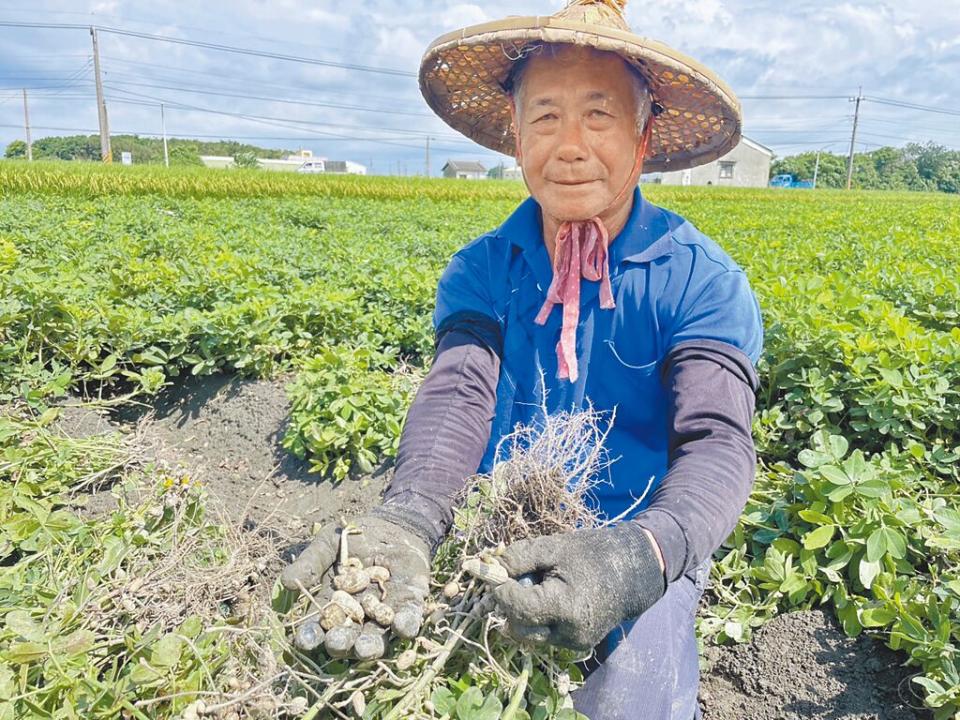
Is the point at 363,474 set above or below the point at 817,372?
below

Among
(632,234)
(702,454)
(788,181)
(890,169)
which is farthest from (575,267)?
(890,169)

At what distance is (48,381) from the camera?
312 centimetres

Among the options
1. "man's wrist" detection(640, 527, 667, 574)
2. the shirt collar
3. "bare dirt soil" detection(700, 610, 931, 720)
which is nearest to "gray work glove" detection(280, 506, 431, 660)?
"man's wrist" detection(640, 527, 667, 574)

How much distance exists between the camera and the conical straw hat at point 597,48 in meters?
1.47

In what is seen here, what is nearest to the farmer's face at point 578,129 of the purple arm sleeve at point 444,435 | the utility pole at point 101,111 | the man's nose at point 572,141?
the man's nose at point 572,141

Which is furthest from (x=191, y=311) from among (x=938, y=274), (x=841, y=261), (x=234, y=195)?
(x=234, y=195)

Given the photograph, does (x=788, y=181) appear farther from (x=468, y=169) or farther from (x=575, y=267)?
(x=575, y=267)

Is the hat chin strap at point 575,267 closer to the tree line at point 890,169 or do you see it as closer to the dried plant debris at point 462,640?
the dried plant debris at point 462,640

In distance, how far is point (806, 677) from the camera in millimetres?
1791

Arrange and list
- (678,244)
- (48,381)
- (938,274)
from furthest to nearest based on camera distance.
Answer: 1. (938,274)
2. (48,381)
3. (678,244)

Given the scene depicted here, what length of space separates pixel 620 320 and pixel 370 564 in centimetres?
84

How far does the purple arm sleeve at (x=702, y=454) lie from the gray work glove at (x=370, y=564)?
1.42ft

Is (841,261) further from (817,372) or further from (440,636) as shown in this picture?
(440,636)

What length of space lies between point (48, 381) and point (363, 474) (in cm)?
154
